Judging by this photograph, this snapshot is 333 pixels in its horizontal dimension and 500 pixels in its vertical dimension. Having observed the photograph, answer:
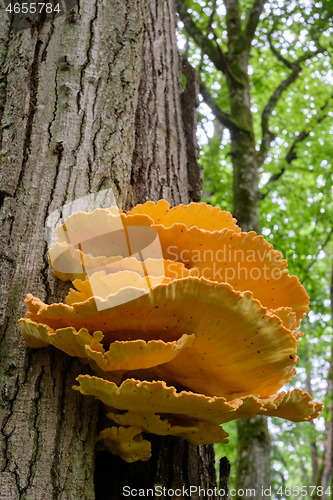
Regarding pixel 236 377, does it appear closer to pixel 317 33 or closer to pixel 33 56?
pixel 33 56

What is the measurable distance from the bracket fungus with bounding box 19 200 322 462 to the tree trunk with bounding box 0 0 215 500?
0.48 ft

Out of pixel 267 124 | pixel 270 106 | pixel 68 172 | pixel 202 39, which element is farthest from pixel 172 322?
pixel 270 106

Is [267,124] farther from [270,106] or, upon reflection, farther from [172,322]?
[172,322]

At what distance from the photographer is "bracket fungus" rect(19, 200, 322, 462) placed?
148 cm

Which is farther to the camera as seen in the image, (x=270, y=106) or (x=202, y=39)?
Result: (x=270, y=106)

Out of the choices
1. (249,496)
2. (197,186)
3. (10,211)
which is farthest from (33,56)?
(249,496)

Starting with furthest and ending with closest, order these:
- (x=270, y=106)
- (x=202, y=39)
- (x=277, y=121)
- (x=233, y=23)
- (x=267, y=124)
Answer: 1. (x=277, y=121)
2. (x=270, y=106)
3. (x=267, y=124)
4. (x=233, y=23)
5. (x=202, y=39)

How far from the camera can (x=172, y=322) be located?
5.32ft

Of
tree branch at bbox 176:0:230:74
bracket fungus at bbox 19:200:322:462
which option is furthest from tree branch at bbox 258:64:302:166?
bracket fungus at bbox 19:200:322:462

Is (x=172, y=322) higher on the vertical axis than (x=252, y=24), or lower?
lower

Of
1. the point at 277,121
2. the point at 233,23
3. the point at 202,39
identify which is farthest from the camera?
the point at 277,121

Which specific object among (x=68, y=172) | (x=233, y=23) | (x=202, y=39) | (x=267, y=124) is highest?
(x=233, y=23)

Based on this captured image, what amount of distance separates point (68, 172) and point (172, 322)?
1.05 metres

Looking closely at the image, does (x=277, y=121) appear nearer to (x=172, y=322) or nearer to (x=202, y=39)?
(x=202, y=39)
